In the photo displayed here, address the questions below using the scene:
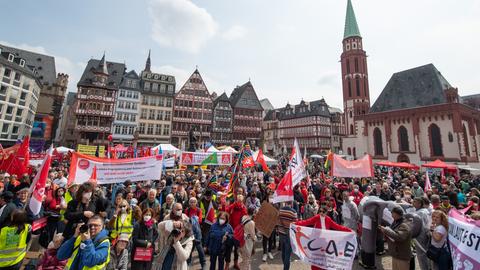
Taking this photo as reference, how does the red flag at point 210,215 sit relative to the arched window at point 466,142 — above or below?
below

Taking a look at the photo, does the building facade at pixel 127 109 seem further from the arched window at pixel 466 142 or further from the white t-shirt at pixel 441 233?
the arched window at pixel 466 142

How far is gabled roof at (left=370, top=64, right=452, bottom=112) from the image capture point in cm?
3678

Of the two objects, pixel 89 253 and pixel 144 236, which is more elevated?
pixel 89 253

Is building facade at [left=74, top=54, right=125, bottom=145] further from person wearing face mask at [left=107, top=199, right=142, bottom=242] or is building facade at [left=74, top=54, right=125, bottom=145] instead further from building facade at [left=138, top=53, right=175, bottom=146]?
person wearing face mask at [left=107, top=199, right=142, bottom=242]

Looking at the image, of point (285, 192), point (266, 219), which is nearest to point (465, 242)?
point (266, 219)

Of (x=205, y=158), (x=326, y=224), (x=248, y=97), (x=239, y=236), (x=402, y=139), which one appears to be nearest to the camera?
(x=326, y=224)

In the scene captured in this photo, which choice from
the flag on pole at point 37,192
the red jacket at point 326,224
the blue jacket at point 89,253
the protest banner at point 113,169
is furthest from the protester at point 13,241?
the red jacket at point 326,224

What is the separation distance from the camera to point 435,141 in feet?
114

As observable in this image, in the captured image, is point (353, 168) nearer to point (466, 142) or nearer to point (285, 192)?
point (285, 192)

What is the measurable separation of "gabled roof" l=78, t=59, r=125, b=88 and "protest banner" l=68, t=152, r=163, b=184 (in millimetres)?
38398

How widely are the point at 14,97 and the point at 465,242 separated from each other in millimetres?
51130

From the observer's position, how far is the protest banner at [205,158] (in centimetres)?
1498

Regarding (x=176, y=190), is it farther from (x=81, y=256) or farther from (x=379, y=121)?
(x=379, y=121)

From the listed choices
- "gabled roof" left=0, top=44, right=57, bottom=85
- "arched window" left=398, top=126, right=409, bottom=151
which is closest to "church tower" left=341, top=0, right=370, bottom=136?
"arched window" left=398, top=126, right=409, bottom=151
